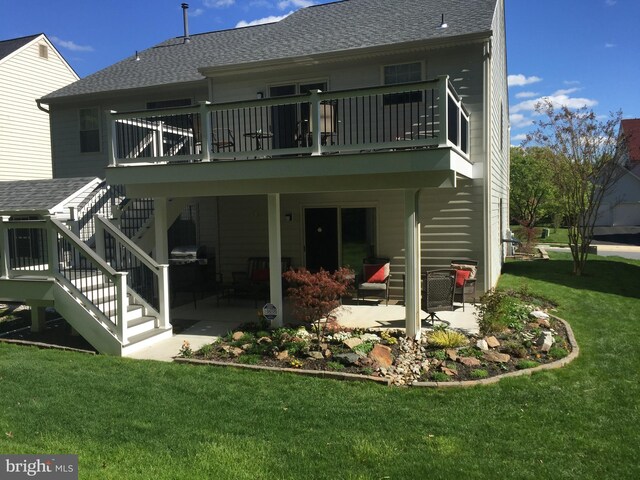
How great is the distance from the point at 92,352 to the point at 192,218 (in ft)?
20.7

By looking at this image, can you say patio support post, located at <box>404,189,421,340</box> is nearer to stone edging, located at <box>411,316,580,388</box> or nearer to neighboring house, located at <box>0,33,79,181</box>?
stone edging, located at <box>411,316,580,388</box>

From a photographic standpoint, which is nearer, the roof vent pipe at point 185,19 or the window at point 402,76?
the window at point 402,76

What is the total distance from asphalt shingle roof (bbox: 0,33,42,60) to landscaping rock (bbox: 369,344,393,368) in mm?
19182

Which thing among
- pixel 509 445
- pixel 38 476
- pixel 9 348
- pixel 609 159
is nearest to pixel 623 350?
pixel 509 445

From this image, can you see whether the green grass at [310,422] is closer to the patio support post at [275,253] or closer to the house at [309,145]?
the house at [309,145]

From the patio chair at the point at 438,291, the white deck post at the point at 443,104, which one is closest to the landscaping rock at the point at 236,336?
the patio chair at the point at 438,291

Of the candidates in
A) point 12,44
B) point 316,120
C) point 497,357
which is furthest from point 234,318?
point 12,44

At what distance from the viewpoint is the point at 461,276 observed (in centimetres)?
999

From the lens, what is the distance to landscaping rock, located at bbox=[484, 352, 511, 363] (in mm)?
6828

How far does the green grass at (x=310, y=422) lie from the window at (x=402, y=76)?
6.42 metres

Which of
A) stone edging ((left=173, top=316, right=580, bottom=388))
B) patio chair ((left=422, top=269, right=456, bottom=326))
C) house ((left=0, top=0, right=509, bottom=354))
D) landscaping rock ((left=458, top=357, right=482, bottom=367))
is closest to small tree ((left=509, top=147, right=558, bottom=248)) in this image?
house ((left=0, top=0, right=509, bottom=354))

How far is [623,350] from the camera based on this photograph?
7.54m

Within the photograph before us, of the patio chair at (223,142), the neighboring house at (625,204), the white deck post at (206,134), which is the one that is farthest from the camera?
the neighboring house at (625,204)

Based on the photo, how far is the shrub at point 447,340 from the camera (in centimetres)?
747
